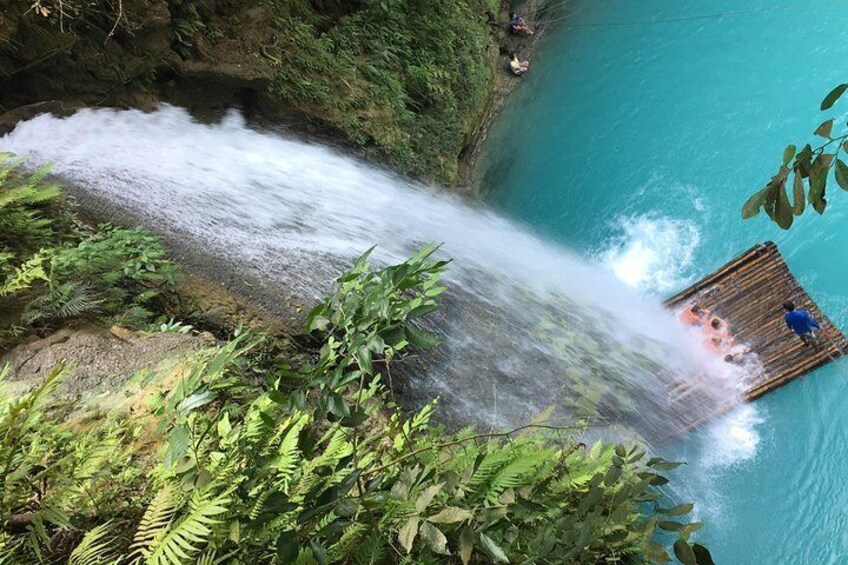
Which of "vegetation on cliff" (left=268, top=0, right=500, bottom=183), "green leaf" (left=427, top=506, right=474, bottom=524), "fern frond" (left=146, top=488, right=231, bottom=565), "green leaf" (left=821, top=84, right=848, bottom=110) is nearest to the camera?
"green leaf" (left=821, top=84, right=848, bottom=110)

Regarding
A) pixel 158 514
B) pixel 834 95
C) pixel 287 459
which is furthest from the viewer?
pixel 287 459

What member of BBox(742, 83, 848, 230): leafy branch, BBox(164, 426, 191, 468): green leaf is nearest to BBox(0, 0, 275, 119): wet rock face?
BBox(164, 426, 191, 468): green leaf

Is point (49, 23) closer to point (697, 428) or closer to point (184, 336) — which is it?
point (184, 336)

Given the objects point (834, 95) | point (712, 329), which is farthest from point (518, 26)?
point (834, 95)

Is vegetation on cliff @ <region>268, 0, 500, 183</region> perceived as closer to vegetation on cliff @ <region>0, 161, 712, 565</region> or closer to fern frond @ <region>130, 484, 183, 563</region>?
vegetation on cliff @ <region>0, 161, 712, 565</region>

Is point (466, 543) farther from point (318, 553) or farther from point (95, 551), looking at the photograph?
point (95, 551)

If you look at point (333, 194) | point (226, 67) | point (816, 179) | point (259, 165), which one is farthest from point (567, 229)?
point (816, 179)
